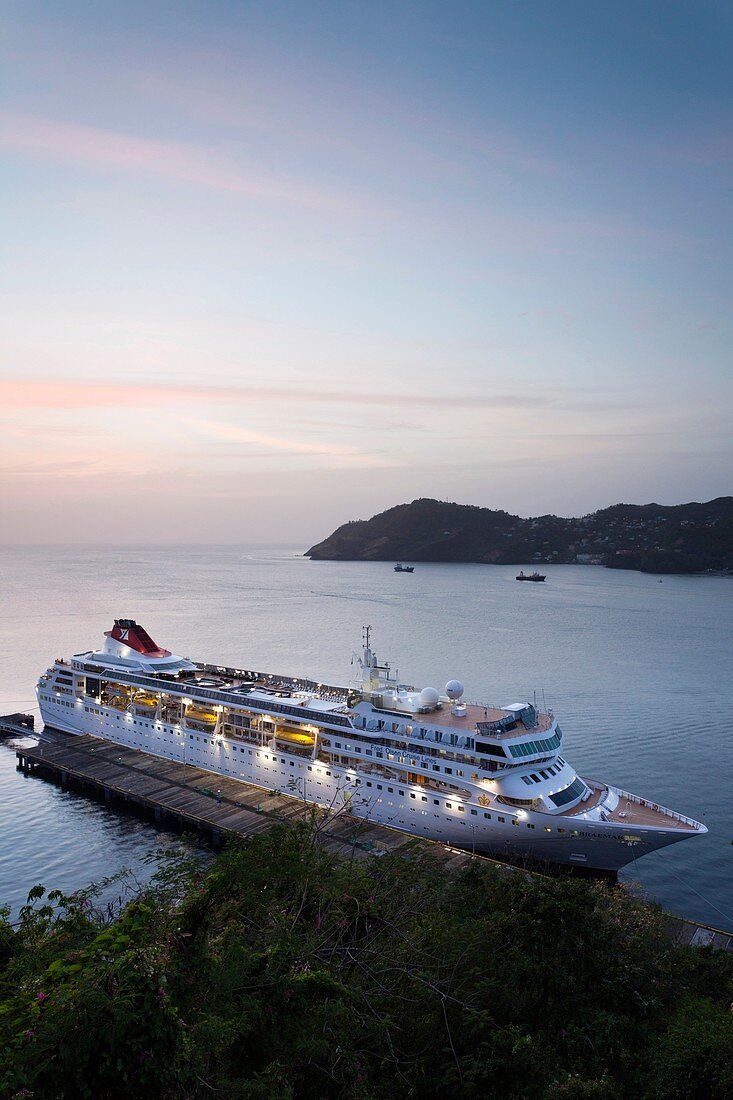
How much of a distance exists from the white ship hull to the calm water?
112 inches

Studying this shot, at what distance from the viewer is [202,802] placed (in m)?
33.3

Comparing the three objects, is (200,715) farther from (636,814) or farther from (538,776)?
(636,814)

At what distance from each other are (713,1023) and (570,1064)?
274 centimetres

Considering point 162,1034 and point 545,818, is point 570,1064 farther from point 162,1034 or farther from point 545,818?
point 545,818

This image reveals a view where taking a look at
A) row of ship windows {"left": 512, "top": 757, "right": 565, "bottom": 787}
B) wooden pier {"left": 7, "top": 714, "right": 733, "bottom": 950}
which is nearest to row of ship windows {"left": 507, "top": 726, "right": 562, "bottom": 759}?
row of ship windows {"left": 512, "top": 757, "right": 565, "bottom": 787}

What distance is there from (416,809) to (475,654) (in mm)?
46690

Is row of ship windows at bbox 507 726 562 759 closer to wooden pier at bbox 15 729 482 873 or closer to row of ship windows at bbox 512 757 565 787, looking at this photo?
row of ship windows at bbox 512 757 565 787

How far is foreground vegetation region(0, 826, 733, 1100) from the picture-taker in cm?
767

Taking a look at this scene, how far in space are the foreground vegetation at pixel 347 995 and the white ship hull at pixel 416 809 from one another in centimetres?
681

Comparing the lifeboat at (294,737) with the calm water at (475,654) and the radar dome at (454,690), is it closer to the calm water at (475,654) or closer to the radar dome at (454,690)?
the radar dome at (454,690)

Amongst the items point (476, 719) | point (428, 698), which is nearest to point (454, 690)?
point (428, 698)

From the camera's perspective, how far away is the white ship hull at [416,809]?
26.3m

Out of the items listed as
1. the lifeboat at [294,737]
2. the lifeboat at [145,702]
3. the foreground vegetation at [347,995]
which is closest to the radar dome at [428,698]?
the lifeboat at [294,737]

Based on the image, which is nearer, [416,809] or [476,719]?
[416,809]
